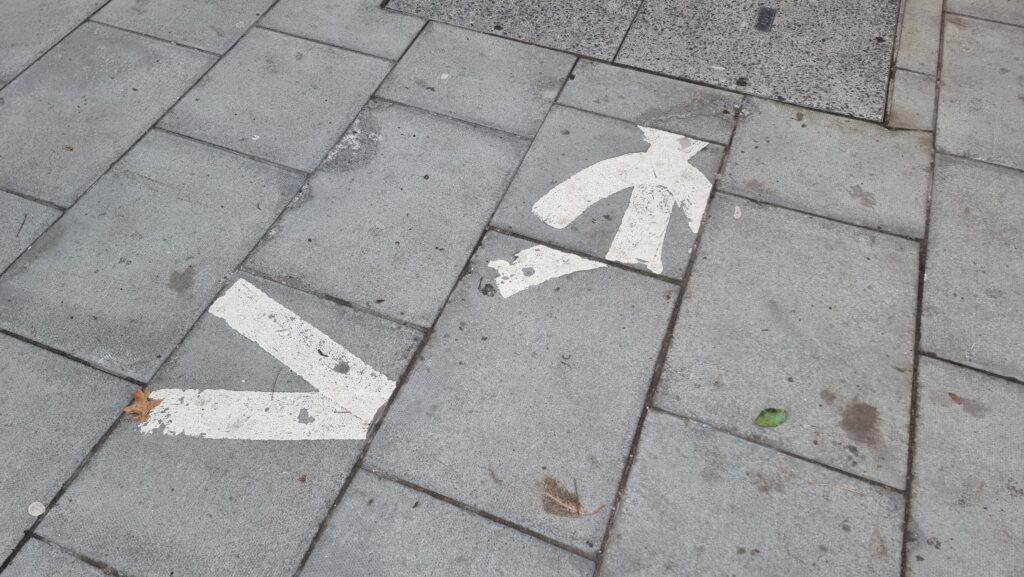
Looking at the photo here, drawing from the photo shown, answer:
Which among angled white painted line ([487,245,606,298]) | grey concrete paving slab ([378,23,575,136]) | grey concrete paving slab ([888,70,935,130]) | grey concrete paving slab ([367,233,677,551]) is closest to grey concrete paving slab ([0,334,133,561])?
grey concrete paving slab ([367,233,677,551])

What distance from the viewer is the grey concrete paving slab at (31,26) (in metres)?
5.07

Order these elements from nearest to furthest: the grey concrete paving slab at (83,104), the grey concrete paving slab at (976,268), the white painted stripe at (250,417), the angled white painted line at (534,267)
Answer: the white painted stripe at (250,417)
the grey concrete paving slab at (976,268)
the angled white painted line at (534,267)
the grey concrete paving slab at (83,104)

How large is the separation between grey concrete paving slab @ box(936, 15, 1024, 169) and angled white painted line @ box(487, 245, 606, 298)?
233cm

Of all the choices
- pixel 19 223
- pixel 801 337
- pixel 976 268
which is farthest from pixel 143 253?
pixel 976 268

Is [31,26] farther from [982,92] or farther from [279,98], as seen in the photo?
[982,92]

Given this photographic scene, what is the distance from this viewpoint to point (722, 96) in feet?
16.0

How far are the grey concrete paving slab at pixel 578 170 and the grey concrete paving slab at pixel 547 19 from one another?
28.1 inches

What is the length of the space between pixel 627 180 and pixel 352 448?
2.10m

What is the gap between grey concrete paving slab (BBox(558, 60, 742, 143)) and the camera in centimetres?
470

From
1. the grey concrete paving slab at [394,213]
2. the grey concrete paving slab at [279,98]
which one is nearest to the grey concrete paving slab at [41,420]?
the grey concrete paving slab at [394,213]

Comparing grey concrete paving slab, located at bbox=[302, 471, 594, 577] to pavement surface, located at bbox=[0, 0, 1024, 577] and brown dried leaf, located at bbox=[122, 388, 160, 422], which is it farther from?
brown dried leaf, located at bbox=[122, 388, 160, 422]

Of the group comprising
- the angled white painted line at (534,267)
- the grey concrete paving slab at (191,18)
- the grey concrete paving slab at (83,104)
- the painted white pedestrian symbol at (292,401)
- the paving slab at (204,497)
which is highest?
the grey concrete paving slab at (191,18)

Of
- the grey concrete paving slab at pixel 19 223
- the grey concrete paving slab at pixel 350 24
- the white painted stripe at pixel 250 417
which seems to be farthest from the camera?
the grey concrete paving slab at pixel 350 24

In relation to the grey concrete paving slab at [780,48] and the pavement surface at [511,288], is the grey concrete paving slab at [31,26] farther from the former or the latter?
the grey concrete paving slab at [780,48]
